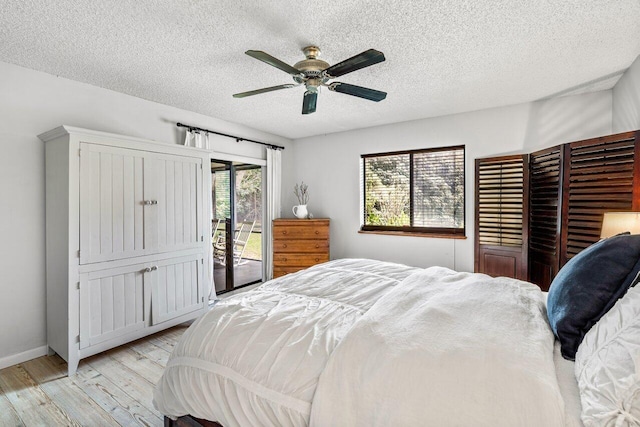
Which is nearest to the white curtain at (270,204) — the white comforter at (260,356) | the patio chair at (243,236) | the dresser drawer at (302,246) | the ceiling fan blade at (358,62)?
the patio chair at (243,236)

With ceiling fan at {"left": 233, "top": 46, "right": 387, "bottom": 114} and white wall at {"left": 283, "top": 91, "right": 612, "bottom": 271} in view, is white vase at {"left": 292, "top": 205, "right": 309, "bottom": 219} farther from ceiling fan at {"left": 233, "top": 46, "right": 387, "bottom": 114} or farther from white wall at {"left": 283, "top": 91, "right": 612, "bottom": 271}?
ceiling fan at {"left": 233, "top": 46, "right": 387, "bottom": 114}

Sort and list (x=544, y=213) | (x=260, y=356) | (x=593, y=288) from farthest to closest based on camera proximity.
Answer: (x=544, y=213), (x=260, y=356), (x=593, y=288)

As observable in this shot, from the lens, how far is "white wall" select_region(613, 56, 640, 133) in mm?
2410

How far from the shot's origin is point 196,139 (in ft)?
11.9

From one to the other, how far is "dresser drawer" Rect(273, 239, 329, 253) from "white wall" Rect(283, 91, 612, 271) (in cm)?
47

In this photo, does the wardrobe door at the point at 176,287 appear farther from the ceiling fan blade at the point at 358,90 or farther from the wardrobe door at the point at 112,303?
the ceiling fan blade at the point at 358,90

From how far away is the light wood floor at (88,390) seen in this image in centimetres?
186

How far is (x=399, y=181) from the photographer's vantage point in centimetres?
434

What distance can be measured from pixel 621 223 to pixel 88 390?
3.63 metres

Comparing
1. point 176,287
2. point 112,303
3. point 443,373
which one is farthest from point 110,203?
point 443,373

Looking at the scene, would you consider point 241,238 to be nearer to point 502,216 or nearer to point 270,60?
point 270,60

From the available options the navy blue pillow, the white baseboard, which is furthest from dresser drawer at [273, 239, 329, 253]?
the navy blue pillow

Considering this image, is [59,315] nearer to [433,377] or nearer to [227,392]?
[227,392]

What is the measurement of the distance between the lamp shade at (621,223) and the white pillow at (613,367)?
3.71ft
